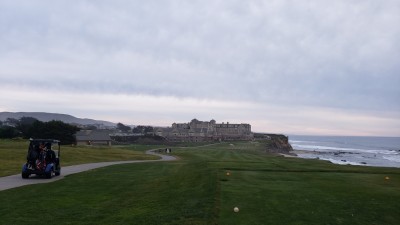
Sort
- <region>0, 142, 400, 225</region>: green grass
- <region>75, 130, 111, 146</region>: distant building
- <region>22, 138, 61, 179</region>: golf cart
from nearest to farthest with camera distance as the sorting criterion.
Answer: <region>0, 142, 400, 225</region>: green grass
<region>22, 138, 61, 179</region>: golf cart
<region>75, 130, 111, 146</region>: distant building

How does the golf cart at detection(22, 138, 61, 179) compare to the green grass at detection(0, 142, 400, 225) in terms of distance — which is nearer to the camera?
the green grass at detection(0, 142, 400, 225)

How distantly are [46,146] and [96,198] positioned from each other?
37.0 feet

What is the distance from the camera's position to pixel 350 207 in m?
12.2

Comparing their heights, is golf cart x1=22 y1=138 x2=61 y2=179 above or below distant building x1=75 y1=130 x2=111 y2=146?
below

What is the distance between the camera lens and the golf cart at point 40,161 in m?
24.3

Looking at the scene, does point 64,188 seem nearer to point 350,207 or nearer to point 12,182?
point 12,182

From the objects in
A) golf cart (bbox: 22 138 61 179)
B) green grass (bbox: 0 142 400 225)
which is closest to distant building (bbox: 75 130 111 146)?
golf cart (bbox: 22 138 61 179)

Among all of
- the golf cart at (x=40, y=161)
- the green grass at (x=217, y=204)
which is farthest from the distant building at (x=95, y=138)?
the green grass at (x=217, y=204)

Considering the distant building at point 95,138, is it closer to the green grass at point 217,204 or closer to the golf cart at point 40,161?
the golf cart at point 40,161

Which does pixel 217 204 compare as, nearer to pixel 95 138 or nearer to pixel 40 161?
pixel 40 161

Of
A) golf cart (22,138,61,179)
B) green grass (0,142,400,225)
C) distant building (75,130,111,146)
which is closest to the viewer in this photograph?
green grass (0,142,400,225)

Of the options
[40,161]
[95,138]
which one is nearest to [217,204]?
[40,161]

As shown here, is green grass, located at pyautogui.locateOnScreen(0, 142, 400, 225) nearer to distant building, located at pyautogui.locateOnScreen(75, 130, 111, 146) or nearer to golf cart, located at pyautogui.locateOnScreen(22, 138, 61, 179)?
golf cart, located at pyautogui.locateOnScreen(22, 138, 61, 179)

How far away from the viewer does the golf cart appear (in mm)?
24344
